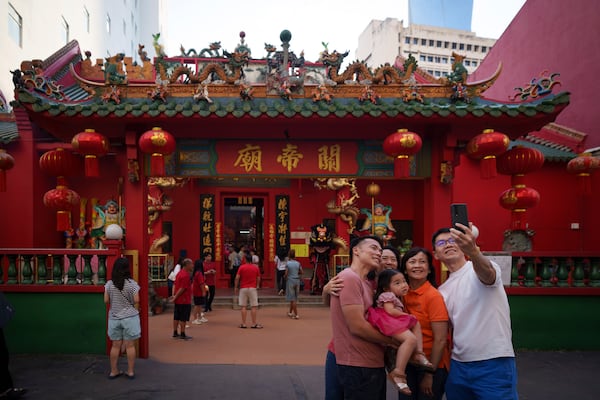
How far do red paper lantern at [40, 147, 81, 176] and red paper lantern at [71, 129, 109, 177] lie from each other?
424 millimetres

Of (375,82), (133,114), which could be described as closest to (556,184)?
(375,82)

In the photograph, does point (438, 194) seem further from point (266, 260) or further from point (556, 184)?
point (266, 260)

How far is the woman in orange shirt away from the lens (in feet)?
10.3

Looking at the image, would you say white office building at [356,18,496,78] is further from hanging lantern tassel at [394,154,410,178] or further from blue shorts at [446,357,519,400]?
blue shorts at [446,357,519,400]

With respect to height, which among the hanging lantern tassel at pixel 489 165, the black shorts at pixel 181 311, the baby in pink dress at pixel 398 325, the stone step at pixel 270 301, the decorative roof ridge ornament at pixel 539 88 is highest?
Result: the decorative roof ridge ornament at pixel 539 88

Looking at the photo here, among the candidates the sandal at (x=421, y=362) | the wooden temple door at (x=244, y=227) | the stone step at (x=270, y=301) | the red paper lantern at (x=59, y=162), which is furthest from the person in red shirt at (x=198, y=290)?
the sandal at (x=421, y=362)

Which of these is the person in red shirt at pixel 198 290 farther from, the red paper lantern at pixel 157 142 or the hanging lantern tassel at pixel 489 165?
the hanging lantern tassel at pixel 489 165

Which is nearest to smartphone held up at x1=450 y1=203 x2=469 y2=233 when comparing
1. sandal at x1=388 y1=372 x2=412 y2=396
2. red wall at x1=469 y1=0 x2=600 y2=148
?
sandal at x1=388 y1=372 x2=412 y2=396

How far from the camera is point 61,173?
671cm

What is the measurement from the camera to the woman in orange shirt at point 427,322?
3.15m

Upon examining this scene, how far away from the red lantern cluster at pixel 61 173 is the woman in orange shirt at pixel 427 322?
17.5 feet

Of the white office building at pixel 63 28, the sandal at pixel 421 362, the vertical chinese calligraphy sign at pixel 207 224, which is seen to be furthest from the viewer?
the vertical chinese calligraphy sign at pixel 207 224

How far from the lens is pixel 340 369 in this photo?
10.2 feet

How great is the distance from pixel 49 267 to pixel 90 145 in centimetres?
209
